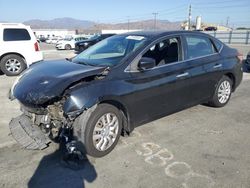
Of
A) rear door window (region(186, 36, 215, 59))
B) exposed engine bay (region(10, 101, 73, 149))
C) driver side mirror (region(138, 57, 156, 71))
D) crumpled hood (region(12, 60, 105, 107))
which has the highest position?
rear door window (region(186, 36, 215, 59))

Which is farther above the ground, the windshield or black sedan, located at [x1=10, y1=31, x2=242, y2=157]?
the windshield

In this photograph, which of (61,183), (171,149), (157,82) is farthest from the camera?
(157,82)

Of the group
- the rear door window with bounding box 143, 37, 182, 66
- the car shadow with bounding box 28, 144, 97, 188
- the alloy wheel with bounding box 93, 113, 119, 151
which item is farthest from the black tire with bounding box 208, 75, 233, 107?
the car shadow with bounding box 28, 144, 97, 188

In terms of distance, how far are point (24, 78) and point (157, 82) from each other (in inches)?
82.4

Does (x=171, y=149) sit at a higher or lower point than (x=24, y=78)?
lower

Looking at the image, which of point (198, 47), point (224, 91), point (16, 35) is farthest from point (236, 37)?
point (198, 47)

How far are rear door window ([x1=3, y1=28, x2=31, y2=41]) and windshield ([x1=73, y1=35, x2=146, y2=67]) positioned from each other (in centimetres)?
591

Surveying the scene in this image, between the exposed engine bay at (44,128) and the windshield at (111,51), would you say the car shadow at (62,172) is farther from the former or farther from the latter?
the windshield at (111,51)

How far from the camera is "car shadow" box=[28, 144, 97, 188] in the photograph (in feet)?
9.87

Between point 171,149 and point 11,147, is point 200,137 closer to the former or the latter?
point 171,149

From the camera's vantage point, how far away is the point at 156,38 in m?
4.21

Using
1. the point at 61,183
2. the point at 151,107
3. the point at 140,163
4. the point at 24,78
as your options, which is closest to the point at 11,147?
the point at 24,78

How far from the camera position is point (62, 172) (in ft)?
10.6

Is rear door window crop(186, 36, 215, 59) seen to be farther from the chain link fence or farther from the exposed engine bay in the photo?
the chain link fence
